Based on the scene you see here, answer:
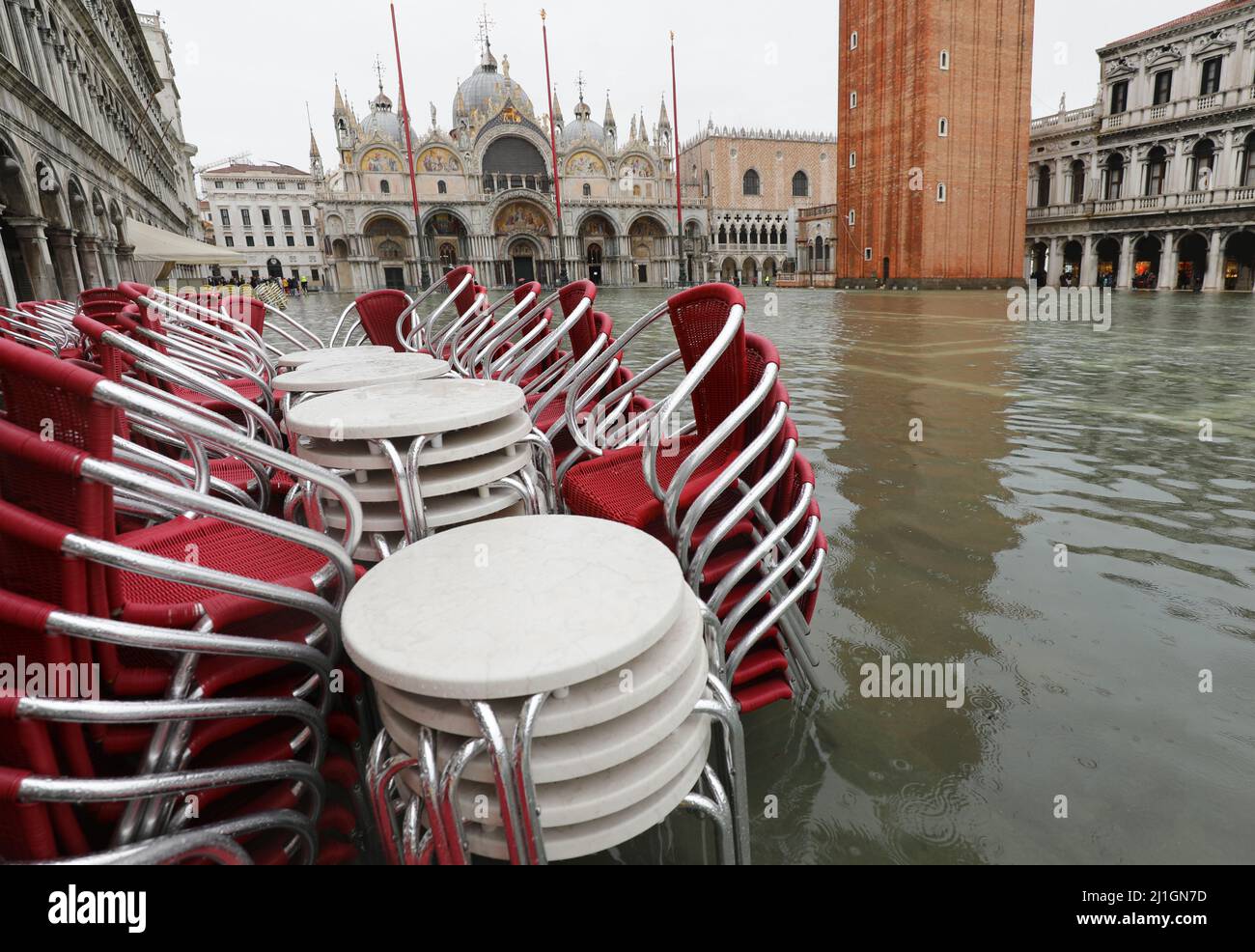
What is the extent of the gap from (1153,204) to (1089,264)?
3.63 meters

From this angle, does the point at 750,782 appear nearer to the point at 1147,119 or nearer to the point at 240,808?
the point at 240,808

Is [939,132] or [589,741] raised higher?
[939,132]

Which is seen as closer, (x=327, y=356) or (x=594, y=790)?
(x=594, y=790)

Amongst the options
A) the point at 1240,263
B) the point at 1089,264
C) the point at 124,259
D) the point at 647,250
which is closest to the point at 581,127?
the point at 647,250

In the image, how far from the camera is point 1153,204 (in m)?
27.0

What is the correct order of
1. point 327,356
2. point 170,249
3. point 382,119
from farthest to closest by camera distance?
point 382,119
point 170,249
point 327,356

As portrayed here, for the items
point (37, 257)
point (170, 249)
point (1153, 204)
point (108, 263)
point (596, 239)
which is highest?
point (596, 239)

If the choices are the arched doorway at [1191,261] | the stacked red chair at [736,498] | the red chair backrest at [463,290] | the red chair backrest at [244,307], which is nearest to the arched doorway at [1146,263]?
the arched doorway at [1191,261]

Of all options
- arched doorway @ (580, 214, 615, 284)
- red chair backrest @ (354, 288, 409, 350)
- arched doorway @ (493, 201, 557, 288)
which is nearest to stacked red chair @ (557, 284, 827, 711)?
red chair backrest @ (354, 288, 409, 350)

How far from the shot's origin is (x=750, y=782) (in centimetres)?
190

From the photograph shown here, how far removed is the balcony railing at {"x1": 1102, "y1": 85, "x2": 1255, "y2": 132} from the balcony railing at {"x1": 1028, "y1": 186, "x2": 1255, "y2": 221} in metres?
2.89

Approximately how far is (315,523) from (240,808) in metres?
0.70

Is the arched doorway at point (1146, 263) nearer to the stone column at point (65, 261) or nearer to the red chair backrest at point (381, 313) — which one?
the red chair backrest at point (381, 313)

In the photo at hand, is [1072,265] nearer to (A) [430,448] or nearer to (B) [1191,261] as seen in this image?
(B) [1191,261]
